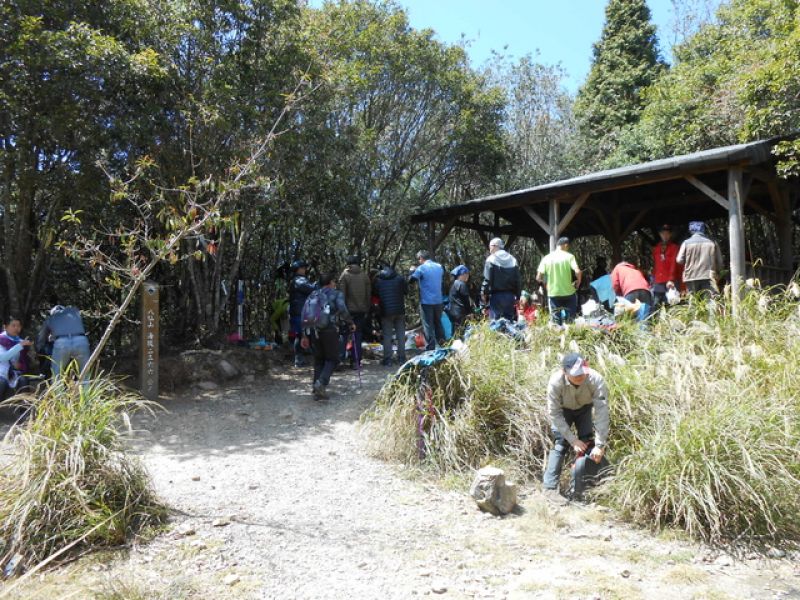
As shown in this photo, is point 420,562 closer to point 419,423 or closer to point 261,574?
point 261,574

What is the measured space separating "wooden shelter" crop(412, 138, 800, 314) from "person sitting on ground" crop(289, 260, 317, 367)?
350 cm

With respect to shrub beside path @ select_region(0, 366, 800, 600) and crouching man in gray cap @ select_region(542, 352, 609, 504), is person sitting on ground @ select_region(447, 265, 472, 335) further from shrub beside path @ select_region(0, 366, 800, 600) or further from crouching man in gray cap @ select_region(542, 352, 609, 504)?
crouching man in gray cap @ select_region(542, 352, 609, 504)

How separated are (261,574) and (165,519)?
100cm

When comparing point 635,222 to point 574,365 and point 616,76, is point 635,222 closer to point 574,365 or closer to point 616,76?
point 574,365

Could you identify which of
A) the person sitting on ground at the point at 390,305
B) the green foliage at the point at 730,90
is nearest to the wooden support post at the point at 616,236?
the green foliage at the point at 730,90

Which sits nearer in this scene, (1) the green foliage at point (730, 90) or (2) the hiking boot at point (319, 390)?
(2) the hiking boot at point (319, 390)

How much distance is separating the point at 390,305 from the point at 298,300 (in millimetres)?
1520

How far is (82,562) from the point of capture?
357 centimetres

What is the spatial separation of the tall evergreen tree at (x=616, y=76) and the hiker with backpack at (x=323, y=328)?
12116 mm

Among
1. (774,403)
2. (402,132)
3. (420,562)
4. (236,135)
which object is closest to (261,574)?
(420,562)

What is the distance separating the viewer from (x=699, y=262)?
727 cm

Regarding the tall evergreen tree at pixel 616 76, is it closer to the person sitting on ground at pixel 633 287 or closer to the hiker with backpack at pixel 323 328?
Result: the person sitting on ground at pixel 633 287

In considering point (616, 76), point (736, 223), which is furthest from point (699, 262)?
point (616, 76)

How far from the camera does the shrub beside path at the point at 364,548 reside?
3.38 meters
